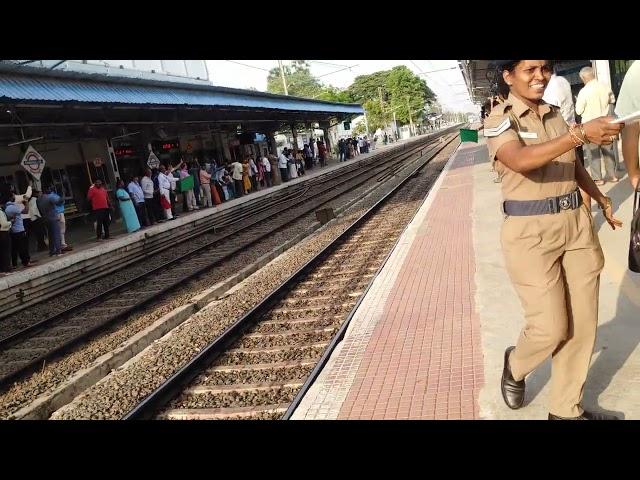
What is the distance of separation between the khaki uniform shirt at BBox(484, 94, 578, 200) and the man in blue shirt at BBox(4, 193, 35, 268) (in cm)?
1191

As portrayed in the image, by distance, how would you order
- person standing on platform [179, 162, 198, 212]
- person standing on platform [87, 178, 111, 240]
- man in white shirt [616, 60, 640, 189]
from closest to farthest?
man in white shirt [616, 60, 640, 189], person standing on platform [87, 178, 111, 240], person standing on platform [179, 162, 198, 212]

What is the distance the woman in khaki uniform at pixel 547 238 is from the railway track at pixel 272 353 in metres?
1.87

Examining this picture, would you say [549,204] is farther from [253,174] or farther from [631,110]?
[253,174]

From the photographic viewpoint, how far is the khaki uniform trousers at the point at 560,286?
2506 mm

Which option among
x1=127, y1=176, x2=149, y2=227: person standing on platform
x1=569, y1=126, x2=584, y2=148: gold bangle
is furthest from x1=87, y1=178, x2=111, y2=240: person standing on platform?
x1=569, y1=126, x2=584, y2=148: gold bangle

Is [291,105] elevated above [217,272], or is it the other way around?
[291,105]

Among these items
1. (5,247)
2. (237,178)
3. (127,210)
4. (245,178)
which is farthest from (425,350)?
(245,178)

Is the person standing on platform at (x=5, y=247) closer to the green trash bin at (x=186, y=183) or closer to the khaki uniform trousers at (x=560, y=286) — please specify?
the green trash bin at (x=186, y=183)

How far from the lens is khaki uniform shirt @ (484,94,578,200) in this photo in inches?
99.1

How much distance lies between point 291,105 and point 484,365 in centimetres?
2504

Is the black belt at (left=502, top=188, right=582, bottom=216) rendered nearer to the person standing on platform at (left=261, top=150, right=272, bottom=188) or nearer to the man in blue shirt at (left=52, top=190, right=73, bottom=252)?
the man in blue shirt at (left=52, top=190, right=73, bottom=252)
